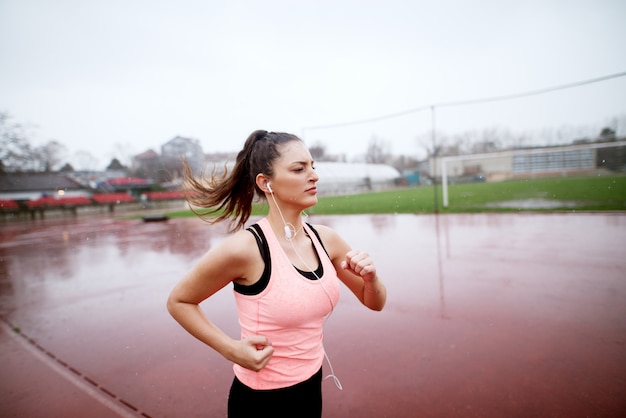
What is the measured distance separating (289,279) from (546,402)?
258cm

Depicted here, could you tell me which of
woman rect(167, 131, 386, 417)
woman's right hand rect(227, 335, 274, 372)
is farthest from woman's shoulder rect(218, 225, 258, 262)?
woman's right hand rect(227, 335, 274, 372)

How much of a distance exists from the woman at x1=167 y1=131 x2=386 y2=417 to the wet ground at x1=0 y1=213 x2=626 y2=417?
152 cm

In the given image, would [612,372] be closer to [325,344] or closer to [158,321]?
[325,344]

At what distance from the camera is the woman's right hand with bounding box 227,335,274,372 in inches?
44.1

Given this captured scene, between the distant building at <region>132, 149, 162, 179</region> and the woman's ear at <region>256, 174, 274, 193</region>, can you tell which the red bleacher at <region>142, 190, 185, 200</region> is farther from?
the woman's ear at <region>256, 174, 274, 193</region>

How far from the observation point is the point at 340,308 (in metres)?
4.77

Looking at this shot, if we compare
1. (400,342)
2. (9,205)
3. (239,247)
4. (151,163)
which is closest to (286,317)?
(239,247)

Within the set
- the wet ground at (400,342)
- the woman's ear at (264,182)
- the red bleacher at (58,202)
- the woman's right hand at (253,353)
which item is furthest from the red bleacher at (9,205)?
the woman's right hand at (253,353)

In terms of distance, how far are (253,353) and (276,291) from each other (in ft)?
0.78

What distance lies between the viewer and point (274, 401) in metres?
1.33

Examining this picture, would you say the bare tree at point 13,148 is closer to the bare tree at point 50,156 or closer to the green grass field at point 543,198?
the bare tree at point 50,156

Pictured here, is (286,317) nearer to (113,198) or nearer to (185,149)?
(185,149)

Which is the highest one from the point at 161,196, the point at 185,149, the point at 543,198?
the point at 185,149

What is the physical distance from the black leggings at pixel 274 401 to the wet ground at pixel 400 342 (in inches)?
55.8
